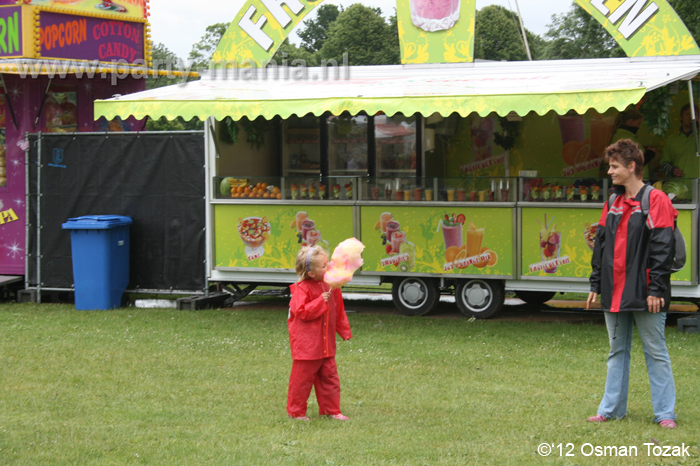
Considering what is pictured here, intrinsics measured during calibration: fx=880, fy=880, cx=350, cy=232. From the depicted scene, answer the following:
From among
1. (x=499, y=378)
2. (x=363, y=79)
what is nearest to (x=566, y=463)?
(x=499, y=378)

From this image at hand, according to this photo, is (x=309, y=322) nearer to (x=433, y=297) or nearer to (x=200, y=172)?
(x=433, y=297)

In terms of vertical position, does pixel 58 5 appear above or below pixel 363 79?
above

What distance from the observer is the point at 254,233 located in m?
11.4

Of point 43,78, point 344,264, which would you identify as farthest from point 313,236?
point 43,78

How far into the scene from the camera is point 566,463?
4895 millimetres

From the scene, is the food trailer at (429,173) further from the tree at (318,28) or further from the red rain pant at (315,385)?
the tree at (318,28)

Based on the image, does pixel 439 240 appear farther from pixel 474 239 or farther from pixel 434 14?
pixel 434 14

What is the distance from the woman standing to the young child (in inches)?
68.7

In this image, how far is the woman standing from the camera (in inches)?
217

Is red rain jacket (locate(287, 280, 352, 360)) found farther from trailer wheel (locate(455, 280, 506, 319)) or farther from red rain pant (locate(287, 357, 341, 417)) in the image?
trailer wheel (locate(455, 280, 506, 319))

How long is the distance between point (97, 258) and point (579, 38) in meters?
28.6

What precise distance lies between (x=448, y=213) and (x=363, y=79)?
84.4 inches

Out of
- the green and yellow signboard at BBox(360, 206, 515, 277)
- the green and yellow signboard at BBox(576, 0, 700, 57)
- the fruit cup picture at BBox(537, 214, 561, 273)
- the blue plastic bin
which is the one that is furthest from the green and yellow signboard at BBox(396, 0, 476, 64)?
the blue plastic bin

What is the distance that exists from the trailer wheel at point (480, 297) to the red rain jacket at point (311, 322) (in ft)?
16.2
